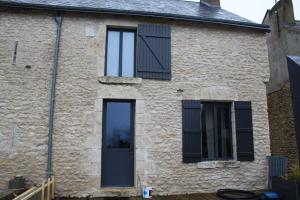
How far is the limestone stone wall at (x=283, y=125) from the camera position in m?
9.14

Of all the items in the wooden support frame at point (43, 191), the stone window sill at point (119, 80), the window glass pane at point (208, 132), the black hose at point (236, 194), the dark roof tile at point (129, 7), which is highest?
the dark roof tile at point (129, 7)

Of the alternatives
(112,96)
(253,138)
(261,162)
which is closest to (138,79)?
(112,96)

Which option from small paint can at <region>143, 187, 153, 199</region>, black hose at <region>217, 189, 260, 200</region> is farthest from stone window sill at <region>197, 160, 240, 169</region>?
small paint can at <region>143, 187, 153, 199</region>

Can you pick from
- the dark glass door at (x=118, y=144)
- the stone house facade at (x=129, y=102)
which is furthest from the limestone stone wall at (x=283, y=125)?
the dark glass door at (x=118, y=144)

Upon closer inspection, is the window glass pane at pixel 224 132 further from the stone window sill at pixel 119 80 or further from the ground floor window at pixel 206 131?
the stone window sill at pixel 119 80

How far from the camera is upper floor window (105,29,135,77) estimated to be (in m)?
7.01

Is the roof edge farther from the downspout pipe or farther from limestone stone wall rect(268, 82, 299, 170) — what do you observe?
limestone stone wall rect(268, 82, 299, 170)

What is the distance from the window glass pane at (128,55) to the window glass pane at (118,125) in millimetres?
852

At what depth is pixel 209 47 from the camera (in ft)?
24.5

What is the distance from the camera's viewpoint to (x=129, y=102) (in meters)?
6.93

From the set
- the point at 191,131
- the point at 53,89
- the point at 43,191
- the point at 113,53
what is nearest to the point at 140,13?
the point at 113,53

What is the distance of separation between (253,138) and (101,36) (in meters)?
4.93

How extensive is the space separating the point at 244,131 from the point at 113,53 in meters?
4.11

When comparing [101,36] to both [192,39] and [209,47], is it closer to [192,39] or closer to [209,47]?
[192,39]
